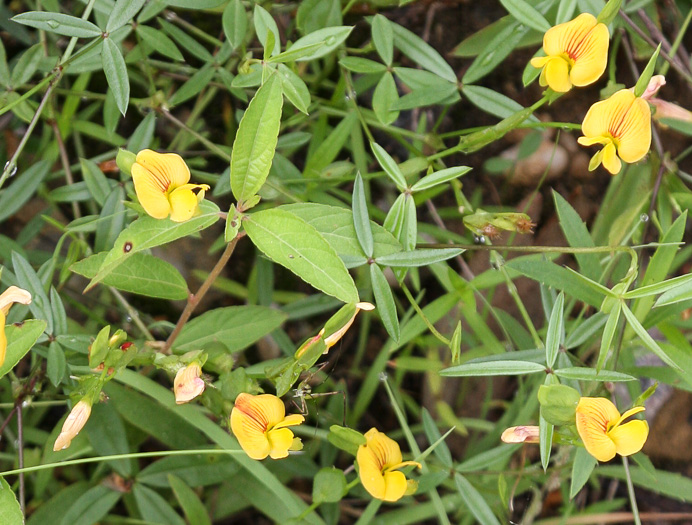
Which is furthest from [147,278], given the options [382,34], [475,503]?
[475,503]

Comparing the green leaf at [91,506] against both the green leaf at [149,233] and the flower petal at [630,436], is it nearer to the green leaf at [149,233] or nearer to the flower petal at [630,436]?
the green leaf at [149,233]

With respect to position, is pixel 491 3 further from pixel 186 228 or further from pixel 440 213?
pixel 186 228

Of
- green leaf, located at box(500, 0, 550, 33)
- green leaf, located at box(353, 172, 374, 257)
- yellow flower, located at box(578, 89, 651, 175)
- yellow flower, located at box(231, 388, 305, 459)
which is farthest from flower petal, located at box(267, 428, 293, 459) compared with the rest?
green leaf, located at box(500, 0, 550, 33)

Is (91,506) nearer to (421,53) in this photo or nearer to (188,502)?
(188,502)

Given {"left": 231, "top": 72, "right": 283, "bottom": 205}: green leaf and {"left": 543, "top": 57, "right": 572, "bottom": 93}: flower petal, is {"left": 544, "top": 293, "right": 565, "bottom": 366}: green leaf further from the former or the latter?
{"left": 231, "top": 72, "right": 283, "bottom": 205}: green leaf

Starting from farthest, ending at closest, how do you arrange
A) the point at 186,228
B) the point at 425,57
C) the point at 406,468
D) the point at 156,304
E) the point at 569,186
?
the point at 569,186 → the point at 156,304 → the point at 425,57 → the point at 406,468 → the point at 186,228

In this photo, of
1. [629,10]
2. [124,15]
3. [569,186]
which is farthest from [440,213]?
[124,15]
